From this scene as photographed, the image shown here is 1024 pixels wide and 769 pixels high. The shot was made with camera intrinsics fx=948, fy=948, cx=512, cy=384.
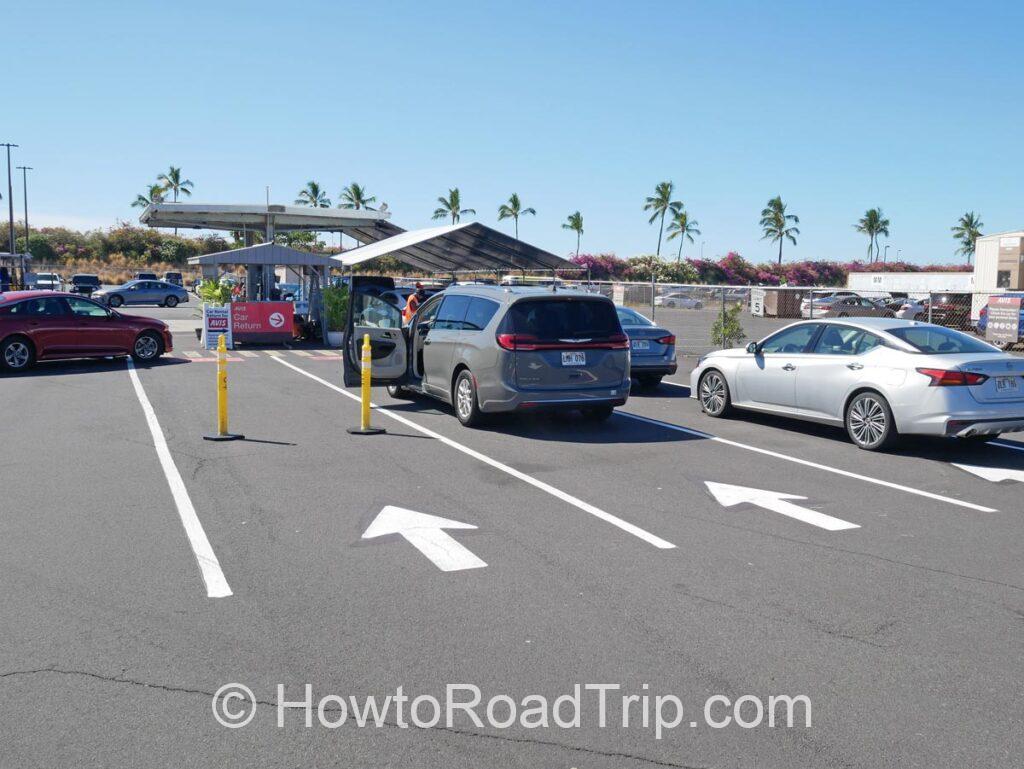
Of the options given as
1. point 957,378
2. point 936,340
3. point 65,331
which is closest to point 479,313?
point 936,340

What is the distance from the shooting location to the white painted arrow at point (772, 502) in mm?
7466

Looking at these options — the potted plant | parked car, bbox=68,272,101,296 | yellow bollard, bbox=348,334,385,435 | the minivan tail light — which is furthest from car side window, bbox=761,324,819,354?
parked car, bbox=68,272,101,296

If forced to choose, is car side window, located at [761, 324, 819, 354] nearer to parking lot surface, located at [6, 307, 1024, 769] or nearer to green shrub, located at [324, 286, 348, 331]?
parking lot surface, located at [6, 307, 1024, 769]

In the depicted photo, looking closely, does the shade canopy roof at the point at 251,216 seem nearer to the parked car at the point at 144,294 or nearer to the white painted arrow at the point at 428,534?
the parked car at the point at 144,294

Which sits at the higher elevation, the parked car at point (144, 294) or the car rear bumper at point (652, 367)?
the parked car at point (144, 294)

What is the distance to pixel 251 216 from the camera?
3316 centimetres

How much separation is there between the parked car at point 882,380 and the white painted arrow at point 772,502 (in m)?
2.58

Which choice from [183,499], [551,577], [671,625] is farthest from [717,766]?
[183,499]

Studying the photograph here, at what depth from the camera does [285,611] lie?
5363mm

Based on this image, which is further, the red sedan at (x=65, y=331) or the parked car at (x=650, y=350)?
the red sedan at (x=65, y=331)

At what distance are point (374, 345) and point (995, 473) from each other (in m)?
7.87

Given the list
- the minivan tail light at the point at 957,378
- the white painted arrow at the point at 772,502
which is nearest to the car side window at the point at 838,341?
the minivan tail light at the point at 957,378

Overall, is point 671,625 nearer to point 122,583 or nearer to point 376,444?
point 122,583

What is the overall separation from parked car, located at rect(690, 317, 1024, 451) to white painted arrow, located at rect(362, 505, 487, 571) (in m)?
5.47
